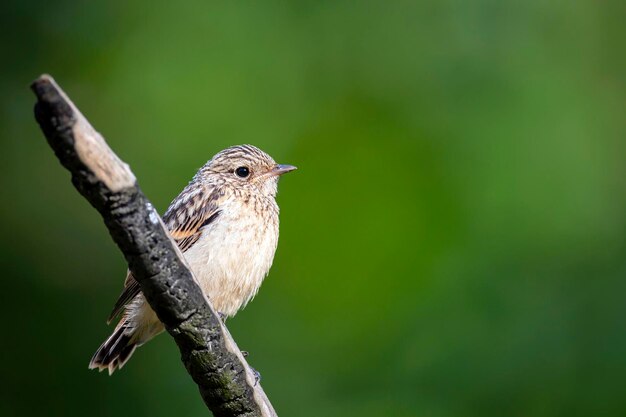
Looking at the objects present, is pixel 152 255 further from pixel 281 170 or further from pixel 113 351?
pixel 281 170

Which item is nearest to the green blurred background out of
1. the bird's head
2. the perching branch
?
the bird's head

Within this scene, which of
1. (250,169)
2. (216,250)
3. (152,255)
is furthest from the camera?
(250,169)

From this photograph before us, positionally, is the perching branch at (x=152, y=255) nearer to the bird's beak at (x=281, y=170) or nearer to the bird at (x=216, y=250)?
the bird at (x=216, y=250)

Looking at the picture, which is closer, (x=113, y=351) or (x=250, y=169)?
(x=113, y=351)

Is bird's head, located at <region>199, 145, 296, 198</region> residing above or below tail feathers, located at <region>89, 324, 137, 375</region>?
above

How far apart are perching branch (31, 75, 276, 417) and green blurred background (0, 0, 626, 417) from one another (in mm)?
2926

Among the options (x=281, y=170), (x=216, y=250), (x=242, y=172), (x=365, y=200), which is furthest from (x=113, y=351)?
(x=365, y=200)

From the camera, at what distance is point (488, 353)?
7137mm

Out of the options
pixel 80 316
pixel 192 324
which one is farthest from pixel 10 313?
pixel 192 324

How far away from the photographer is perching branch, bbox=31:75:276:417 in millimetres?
3229

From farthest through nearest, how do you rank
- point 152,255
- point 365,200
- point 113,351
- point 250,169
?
point 365,200
point 250,169
point 113,351
point 152,255

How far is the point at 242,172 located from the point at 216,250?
32.4 inches

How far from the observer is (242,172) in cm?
668

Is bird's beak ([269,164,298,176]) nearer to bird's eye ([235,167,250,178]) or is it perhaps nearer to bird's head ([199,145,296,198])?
bird's head ([199,145,296,198])
